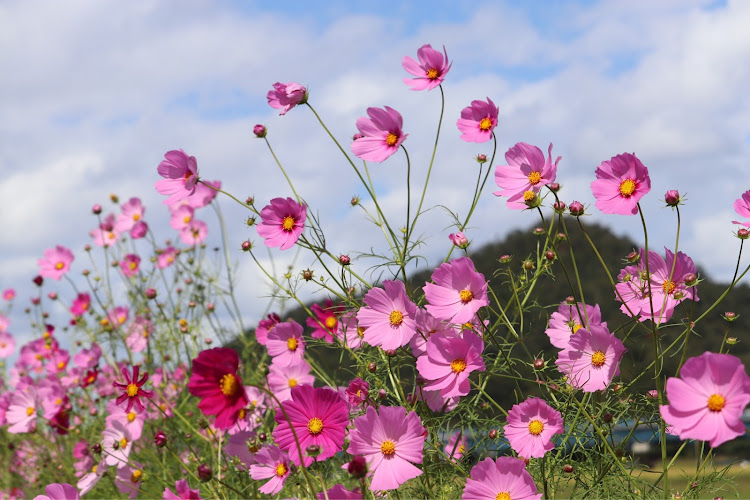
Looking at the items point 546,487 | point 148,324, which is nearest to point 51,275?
point 148,324

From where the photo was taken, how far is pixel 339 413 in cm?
137

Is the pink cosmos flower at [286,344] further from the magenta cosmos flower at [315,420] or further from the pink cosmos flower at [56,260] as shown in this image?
the pink cosmos flower at [56,260]

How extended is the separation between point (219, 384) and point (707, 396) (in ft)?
2.45

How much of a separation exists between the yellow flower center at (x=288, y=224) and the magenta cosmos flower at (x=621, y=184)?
0.62m

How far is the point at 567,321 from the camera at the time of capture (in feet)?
5.25

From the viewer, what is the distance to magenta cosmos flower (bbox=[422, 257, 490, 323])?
1.41 metres

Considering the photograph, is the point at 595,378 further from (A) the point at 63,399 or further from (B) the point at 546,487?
(A) the point at 63,399

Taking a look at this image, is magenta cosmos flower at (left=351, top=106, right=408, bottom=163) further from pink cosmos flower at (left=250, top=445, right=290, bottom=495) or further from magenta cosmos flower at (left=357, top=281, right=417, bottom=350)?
pink cosmos flower at (left=250, top=445, right=290, bottom=495)

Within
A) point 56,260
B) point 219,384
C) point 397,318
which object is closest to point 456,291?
point 397,318

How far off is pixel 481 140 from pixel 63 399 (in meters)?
2.10

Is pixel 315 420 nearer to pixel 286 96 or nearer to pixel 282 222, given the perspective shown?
pixel 282 222

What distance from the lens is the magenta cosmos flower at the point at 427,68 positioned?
160cm

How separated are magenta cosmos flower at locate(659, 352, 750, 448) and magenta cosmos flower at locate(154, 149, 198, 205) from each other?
1.10 metres

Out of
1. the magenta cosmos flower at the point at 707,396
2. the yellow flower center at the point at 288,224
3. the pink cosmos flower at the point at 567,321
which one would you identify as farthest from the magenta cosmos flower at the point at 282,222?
the magenta cosmos flower at the point at 707,396
